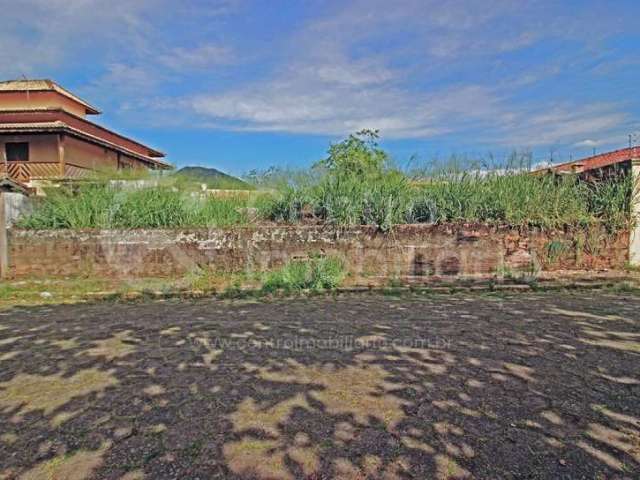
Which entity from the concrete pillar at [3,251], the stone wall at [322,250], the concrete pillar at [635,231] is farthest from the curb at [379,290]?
the concrete pillar at [3,251]

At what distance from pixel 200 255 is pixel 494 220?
18.9 ft

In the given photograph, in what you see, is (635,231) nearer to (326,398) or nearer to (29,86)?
(326,398)

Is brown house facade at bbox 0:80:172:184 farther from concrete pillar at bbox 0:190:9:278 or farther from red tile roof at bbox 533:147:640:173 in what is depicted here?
red tile roof at bbox 533:147:640:173

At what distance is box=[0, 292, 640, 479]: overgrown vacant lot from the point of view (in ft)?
6.79

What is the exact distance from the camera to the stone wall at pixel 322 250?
752 centimetres

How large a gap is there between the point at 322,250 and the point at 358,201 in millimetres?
1289

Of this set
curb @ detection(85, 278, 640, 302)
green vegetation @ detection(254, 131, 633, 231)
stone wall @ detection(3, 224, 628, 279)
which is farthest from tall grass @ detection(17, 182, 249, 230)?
curb @ detection(85, 278, 640, 302)

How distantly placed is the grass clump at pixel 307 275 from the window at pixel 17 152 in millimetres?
20752

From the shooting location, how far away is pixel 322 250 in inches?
301

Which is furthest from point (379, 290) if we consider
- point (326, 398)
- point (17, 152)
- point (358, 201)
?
point (17, 152)

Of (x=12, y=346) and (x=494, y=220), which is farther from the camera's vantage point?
(x=494, y=220)

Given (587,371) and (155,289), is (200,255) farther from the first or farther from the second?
(587,371)

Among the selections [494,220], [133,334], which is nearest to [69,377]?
[133,334]

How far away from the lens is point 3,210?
25.3 feet
